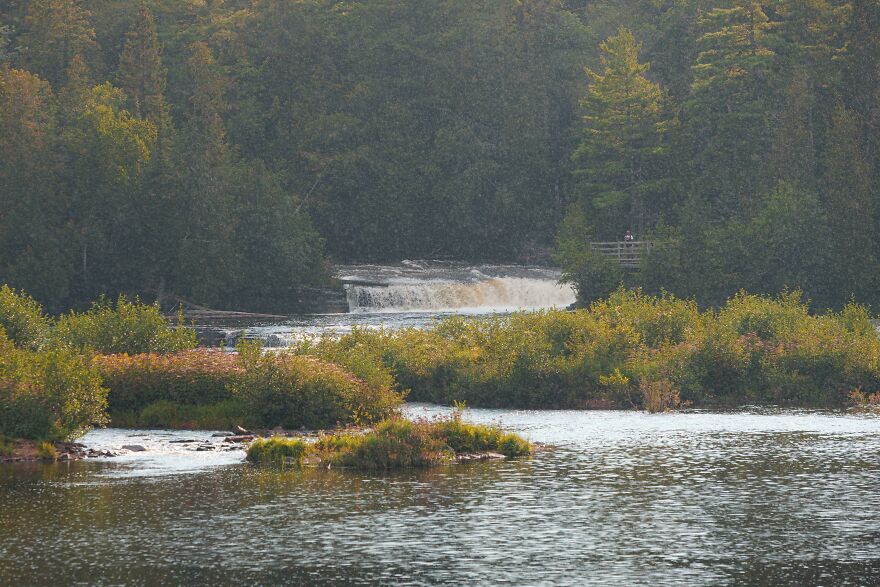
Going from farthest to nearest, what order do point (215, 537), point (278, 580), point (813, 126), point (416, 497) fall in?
point (813, 126)
point (416, 497)
point (215, 537)
point (278, 580)

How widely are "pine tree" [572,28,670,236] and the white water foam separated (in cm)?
1018

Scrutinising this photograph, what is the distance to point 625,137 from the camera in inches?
4284

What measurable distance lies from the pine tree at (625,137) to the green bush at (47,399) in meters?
73.4

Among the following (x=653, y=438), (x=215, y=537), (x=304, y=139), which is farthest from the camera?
(x=304, y=139)

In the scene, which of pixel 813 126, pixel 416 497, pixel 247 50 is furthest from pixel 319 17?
pixel 416 497

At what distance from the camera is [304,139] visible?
12412cm

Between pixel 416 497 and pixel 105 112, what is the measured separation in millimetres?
74926

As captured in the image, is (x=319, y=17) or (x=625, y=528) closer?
(x=625, y=528)

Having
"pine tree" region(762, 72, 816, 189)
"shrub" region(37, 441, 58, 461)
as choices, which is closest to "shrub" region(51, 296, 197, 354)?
"shrub" region(37, 441, 58, 461)

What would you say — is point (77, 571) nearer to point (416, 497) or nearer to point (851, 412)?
point (416, 497)

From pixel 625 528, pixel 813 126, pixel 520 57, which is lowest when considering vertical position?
pixel 625 528

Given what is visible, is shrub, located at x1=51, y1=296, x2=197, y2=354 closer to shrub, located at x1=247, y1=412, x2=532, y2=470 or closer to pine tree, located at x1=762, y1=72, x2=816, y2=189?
shrub, located at x1=247, y1=412, x2=532, y2=470

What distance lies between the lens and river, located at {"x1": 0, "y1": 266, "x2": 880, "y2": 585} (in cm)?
2488

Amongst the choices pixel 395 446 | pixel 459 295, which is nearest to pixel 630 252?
pixel 459 295
